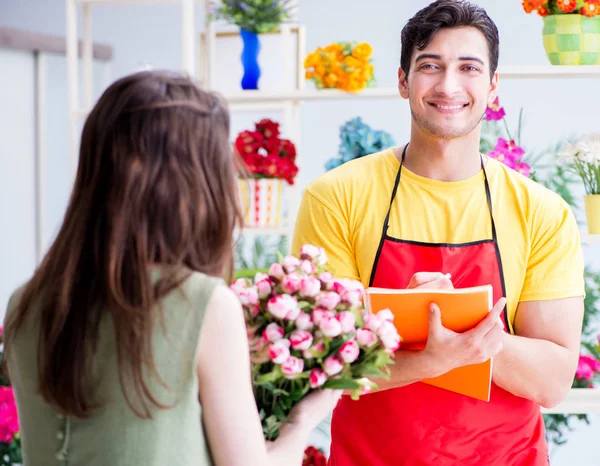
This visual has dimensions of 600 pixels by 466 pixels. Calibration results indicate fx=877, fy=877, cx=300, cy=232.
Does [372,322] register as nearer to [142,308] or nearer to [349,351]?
[349,351]

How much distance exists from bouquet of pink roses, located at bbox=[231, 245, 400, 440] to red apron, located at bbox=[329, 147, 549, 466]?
1.59 ft

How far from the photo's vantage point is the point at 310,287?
1.28 metres

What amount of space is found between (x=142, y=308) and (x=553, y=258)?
3.24 feet

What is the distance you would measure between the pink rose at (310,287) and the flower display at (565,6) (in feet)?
5.55

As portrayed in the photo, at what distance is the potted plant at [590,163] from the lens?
2670 mm

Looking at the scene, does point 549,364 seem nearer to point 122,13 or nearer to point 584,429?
point 584,429

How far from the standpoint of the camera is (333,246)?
1794 mm

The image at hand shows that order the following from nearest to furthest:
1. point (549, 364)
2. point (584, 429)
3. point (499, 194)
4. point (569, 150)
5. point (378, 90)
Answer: point (549, 364)
point (499, 194)
point (569, 150)
point (378, 90)
point (584, 429)

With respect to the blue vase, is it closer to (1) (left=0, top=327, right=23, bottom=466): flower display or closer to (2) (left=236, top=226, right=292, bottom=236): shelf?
(2) (left=236, top=226, right=292, bottom=236): shelf

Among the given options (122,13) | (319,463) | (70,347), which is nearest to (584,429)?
(319,463)

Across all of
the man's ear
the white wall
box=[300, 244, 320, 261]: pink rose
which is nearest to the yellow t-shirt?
the man's ear

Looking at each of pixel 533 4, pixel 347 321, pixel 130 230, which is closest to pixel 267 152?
pixel 533 4

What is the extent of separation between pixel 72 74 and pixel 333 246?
2041 millimetres

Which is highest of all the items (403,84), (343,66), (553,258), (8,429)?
(343,66)
